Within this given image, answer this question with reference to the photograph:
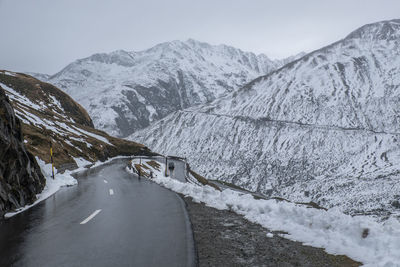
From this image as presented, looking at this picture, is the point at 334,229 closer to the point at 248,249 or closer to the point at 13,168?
the point at 248,249

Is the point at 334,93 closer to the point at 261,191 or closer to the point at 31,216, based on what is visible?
the point at 261,191

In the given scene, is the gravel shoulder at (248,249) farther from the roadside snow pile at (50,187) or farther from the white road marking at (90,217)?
the roadside snow pile at (50,187)

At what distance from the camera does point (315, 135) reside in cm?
13512

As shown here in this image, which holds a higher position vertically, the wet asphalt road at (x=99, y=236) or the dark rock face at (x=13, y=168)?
the dark rock face at (x=13, y=168)

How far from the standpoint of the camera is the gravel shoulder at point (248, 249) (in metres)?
6.01

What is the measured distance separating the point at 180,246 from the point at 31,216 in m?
7.08

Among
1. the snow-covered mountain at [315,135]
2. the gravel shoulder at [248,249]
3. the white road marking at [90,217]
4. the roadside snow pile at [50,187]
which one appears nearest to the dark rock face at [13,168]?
the roadside snow pile at [50,187]

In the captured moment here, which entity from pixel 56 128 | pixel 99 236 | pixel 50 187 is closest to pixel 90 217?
pixel 99 236

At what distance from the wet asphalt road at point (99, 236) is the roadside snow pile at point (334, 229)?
8.98 feet

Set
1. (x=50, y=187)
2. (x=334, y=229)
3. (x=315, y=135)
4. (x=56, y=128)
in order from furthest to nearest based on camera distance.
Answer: (x=315, y=135), (x=56, y=128), (x=50, y=187), (x=334, y=229)

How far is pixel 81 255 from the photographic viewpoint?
6.41m

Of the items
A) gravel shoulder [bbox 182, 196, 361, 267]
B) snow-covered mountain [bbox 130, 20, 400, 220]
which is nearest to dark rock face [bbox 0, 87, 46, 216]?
gravel shoulder [bbox 182, 196, 361, 267]

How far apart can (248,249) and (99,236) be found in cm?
398

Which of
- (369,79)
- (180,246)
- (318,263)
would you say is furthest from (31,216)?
(369,79)
